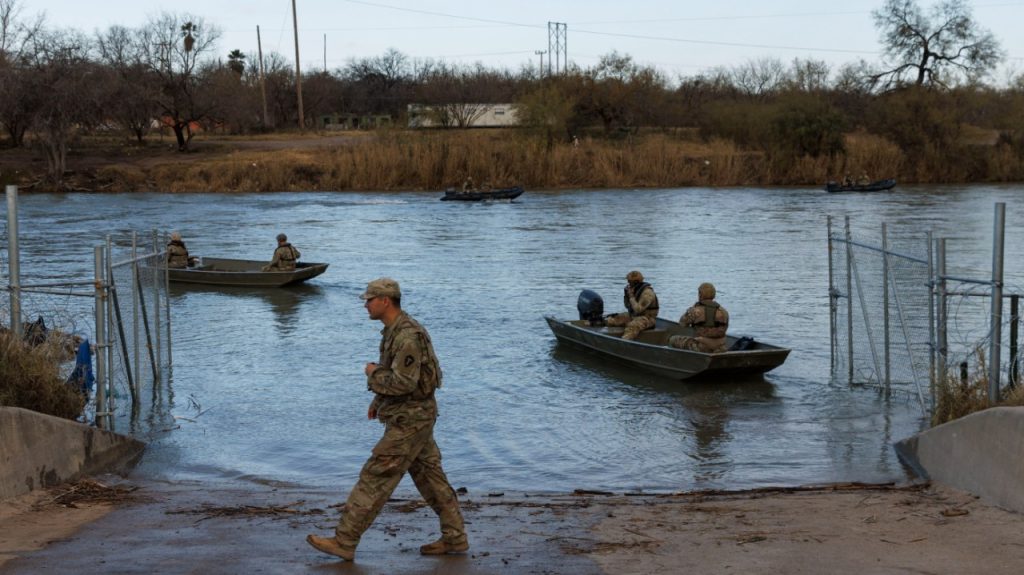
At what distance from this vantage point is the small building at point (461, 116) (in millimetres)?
85812

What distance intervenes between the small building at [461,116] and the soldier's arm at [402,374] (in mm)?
78193

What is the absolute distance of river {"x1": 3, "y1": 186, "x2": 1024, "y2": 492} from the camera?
1255 cm

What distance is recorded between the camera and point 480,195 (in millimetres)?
55156

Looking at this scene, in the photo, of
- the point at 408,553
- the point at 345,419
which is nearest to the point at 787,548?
the point at 408,553

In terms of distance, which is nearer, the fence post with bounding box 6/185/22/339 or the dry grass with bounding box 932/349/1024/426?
the dry grass with bounding box 932/349/1024/426

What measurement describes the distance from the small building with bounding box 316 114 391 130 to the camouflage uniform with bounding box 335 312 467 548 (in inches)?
3243

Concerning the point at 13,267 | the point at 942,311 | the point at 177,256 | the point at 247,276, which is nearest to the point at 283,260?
the point at 247,276

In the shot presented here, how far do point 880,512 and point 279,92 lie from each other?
301ft

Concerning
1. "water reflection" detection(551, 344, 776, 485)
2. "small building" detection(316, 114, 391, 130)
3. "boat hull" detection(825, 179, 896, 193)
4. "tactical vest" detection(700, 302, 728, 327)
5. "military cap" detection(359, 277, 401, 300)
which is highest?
"small building" detection(316, 114, 391, 130)

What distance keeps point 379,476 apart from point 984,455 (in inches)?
173

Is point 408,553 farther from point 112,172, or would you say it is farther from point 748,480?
point 112,172

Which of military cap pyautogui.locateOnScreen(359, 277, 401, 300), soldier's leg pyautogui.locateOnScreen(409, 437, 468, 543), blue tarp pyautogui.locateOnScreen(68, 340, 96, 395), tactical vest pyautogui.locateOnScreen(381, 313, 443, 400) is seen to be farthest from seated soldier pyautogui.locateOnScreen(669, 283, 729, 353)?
military cap pyautogui.locateOnScreen(359, 277, 401, 300)

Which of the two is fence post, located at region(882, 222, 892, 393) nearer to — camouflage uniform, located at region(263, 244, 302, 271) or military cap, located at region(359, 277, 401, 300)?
military cap, located at region(359, 277, 401, 300)

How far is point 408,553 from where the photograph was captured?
24.8 feet
